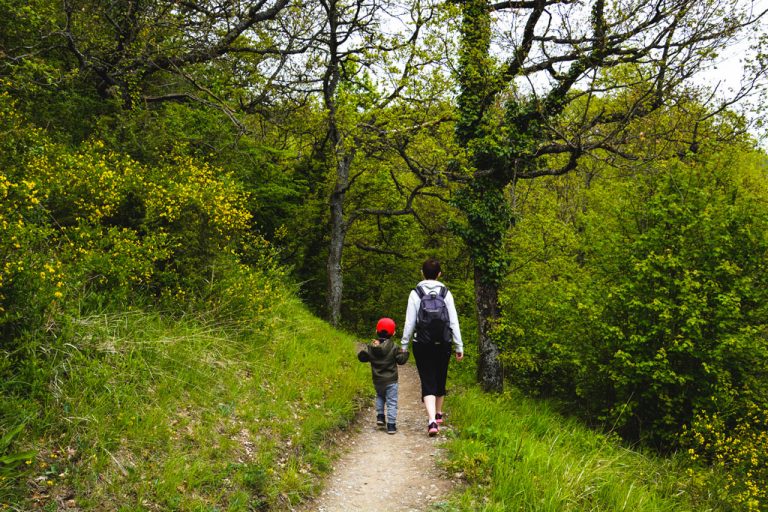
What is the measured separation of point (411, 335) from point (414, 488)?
197cm

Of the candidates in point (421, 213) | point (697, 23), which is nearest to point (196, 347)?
point (697, 23)

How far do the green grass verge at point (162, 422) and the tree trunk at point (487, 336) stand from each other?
397 cm

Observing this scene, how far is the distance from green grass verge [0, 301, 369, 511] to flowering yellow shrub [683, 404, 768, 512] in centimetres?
554

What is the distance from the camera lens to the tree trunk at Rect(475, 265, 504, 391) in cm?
976

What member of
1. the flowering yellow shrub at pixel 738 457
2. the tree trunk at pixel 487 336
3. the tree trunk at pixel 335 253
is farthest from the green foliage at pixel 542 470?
the tree trunk at pixel 335 253

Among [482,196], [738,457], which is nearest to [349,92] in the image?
[482,196]

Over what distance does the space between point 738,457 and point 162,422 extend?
827cm

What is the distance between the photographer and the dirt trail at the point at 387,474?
182 inches

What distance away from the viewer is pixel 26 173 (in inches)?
212

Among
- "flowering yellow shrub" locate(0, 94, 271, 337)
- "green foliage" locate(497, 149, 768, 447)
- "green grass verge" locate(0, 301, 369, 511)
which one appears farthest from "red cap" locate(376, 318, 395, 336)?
"green foliage" locate(497, 149, 768, 447)

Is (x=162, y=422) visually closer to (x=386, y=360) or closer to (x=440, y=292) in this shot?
(x=386, y=360)

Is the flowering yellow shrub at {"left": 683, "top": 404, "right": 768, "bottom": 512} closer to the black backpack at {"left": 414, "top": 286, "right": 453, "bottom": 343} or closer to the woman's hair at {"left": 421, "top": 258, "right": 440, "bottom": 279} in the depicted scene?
the black backpack at {"left": 414, "top": 286, "right": 453, "bottom": 343}

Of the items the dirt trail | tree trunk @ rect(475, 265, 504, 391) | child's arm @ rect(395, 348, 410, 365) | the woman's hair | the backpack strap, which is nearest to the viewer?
the dirt trail

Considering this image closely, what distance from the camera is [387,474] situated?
530 centimetres
